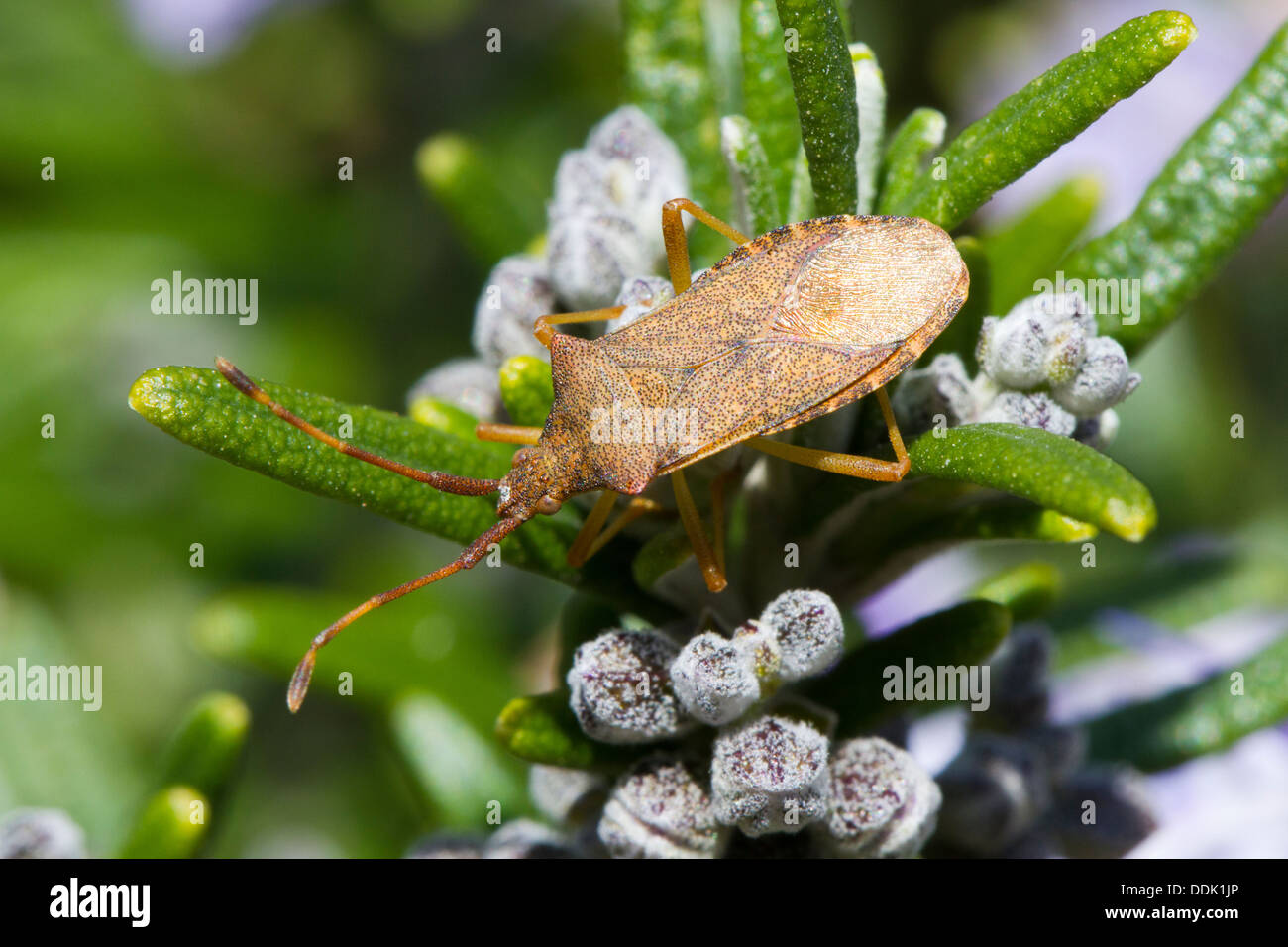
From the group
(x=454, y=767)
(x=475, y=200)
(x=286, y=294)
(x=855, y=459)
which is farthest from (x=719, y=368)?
(x=286, y=294)

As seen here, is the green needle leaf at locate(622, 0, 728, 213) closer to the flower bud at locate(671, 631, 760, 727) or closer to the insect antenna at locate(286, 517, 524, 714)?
the insect antenna at locate(286, 517, 524, 714)

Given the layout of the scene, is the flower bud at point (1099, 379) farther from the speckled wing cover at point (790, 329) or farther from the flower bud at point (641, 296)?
the flower bud at point (641, 296)

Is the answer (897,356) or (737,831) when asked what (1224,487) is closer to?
(897,356)

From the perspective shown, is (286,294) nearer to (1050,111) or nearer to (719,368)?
(719,368)

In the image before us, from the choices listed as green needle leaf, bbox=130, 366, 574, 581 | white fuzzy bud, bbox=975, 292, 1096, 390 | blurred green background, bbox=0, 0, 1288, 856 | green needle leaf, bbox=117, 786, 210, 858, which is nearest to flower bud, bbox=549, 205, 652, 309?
green needle leaf, bbox=130, 366, 574, 581

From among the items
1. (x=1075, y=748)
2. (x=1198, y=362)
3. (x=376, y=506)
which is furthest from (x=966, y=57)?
(x=376, y=506)

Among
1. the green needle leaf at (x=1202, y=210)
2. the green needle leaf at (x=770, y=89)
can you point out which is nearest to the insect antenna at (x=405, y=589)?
the green needle leaf at (x=770, y=89)
